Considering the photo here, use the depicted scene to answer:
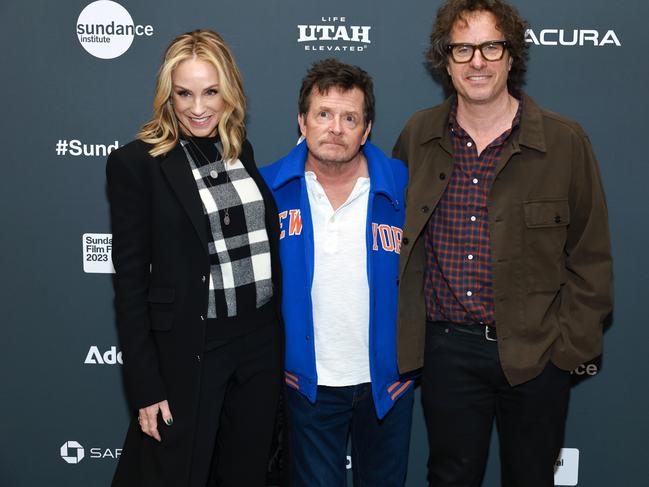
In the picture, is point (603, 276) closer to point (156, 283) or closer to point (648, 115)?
point (648, 115)

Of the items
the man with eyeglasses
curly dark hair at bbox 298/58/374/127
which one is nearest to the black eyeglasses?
the man with eyeglasses

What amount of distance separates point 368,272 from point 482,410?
599 mm

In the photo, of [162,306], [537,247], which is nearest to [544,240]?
[537,247]

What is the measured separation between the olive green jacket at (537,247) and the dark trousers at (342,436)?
0.19 meters

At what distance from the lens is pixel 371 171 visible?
2.14 meters

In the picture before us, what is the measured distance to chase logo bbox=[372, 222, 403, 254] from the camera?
2086 millimetres

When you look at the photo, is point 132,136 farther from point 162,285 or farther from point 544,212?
point 544,212

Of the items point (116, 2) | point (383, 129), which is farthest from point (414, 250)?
point (116, 2)

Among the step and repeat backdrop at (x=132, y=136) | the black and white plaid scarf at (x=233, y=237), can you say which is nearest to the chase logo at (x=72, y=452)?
the step and repeat backdrop at (x=132, y=136)

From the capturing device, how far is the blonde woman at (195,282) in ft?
6.12

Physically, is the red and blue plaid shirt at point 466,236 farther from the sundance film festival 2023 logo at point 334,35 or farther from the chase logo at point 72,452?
the chase logo at point 72,452

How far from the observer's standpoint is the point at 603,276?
207cm

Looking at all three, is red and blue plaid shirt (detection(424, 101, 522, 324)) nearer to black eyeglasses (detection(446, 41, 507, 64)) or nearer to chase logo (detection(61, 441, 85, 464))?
black eyeglasses (detection(446, 41, 507, 64))

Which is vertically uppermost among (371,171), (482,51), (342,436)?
(482,51)
